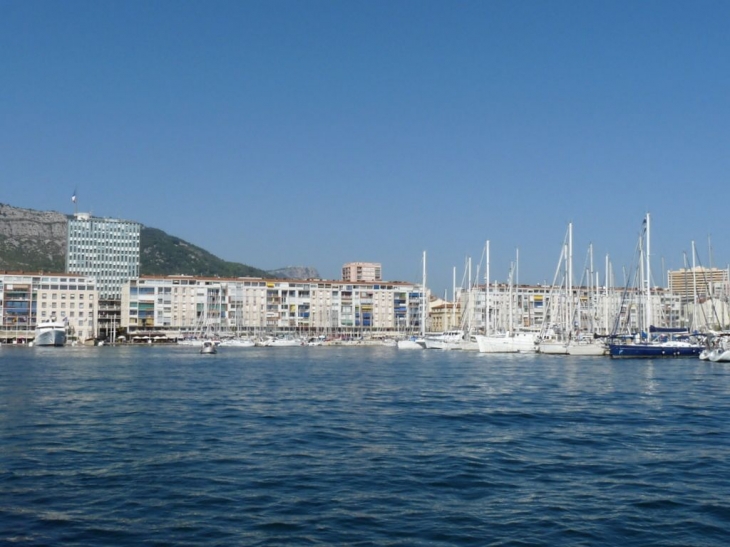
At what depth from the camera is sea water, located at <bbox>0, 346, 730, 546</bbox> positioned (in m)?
14.8

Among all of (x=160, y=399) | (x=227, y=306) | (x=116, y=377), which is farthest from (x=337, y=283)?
(x=160, y=399)

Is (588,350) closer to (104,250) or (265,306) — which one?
(265,306)

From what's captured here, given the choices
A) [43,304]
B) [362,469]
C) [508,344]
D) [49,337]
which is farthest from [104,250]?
[362,469]

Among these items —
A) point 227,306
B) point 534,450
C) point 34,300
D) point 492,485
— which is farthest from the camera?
point 227,306

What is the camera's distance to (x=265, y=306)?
553 feet

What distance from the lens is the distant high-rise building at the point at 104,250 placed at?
188225mm

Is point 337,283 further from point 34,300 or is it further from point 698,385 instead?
point 698,385

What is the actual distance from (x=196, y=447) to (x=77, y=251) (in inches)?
6949

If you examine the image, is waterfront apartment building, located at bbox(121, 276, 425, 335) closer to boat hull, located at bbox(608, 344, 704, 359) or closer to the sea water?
boat hull, located at bbox(608, 344, 704, 359)

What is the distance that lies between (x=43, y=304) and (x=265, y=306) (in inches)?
1666

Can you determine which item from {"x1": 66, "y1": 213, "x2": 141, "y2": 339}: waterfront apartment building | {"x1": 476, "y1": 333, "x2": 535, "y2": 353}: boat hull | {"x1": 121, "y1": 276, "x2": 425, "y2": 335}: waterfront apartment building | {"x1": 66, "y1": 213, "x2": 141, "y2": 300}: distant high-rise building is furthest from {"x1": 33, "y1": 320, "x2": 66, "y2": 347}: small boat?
{"x1": 476, "y1": 333, "x2": 535, "y2": 353}: boat hull

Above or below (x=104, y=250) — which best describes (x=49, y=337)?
below

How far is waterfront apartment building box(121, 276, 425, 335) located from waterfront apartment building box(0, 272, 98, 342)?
322 inches

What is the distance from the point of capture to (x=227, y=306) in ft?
540
